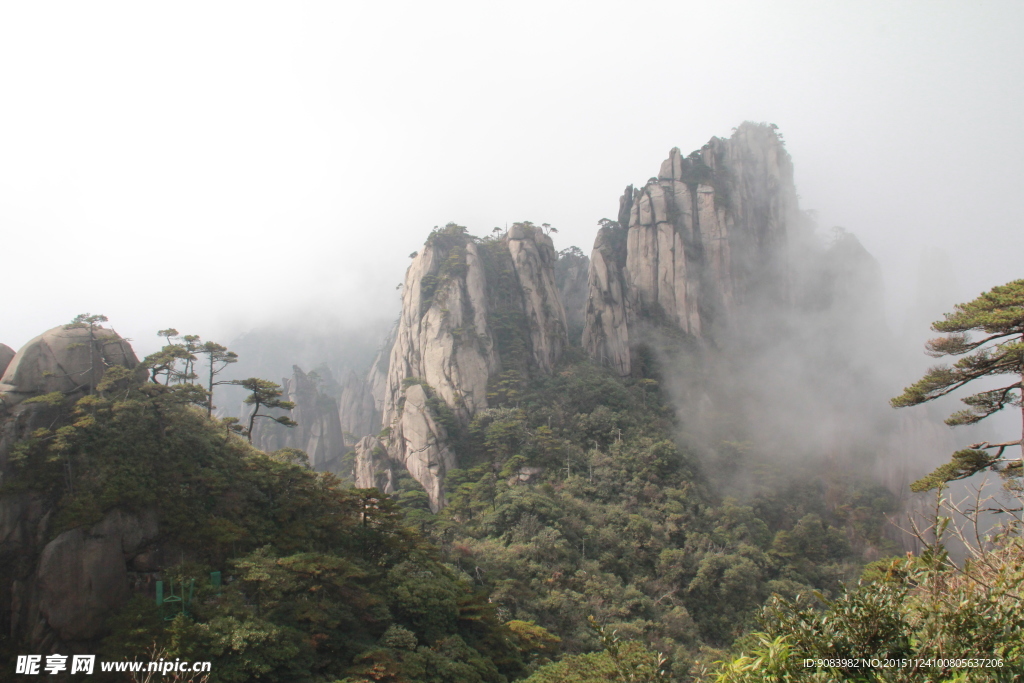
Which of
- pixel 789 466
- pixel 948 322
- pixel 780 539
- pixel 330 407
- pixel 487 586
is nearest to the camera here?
pixel 948 322

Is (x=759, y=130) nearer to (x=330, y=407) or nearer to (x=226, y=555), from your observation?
(x=330, y=407)

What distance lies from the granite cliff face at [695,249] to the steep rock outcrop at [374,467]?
24121 mm

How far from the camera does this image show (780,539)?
1298 inches

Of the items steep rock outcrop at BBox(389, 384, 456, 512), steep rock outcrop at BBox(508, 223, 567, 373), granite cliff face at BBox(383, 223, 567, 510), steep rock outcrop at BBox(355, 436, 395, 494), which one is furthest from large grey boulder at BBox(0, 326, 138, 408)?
steep rock outcrop at BBox(508, 223, 567, 373)

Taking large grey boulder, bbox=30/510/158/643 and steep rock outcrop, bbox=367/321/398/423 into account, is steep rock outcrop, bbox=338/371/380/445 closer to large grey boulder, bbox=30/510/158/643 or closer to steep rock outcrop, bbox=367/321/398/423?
steep rock outcrop, bbox=367/321/398/423

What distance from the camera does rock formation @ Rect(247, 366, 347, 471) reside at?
2405 inches

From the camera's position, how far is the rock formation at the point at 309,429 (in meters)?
61.1

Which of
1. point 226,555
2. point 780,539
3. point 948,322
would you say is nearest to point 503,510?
Result: point 226,555

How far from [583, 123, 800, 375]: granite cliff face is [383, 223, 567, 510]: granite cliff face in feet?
20.4

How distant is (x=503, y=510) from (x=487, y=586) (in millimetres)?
6610

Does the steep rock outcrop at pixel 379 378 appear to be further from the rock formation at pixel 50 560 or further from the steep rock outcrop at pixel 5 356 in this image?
the rock formation at pixel 50 560

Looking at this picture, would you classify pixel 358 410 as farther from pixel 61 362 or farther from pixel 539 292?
pixel 61 362

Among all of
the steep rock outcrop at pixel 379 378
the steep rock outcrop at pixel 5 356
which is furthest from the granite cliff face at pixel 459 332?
the steep rock outcrop at pixel 5 356

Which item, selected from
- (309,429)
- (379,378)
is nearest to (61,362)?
(309,429)
